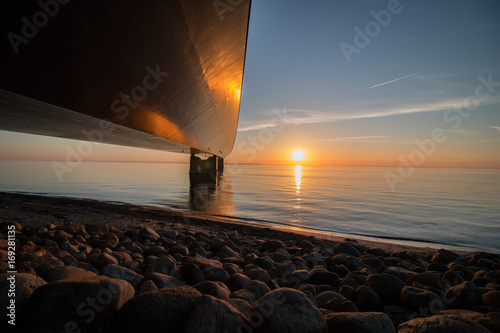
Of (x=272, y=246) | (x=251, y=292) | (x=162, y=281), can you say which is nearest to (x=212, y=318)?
(x=251, y=292)

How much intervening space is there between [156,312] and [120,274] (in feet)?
5.00

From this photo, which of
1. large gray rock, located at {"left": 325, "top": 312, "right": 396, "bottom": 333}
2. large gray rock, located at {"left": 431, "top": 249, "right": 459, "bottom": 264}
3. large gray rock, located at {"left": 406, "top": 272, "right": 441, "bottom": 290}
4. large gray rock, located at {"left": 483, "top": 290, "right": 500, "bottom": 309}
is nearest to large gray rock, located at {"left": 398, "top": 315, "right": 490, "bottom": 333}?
large gray rock, located at {"left": 325, "top": 312, "right": 396, "bottom": 333}

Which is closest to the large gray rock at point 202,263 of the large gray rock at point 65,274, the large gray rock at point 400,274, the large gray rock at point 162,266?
the large gray rock at point 162,266

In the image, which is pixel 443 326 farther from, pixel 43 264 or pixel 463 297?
pixel 43 264

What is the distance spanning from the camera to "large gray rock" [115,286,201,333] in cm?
175

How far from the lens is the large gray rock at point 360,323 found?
6.48ft

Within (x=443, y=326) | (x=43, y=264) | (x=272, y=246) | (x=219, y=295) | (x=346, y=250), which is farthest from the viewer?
(x=272, y=246)

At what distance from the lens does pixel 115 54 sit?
4.70 metres

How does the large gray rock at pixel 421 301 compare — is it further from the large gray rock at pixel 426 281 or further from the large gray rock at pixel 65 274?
the large gray rock at pixel 65 274

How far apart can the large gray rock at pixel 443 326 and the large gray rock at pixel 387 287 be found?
95 cm

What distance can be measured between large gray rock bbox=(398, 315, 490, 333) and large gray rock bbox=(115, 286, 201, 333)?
68.0 inches

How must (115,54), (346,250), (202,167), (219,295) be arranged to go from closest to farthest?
(219,295) → (115,54) → (346,250) → (202,167)

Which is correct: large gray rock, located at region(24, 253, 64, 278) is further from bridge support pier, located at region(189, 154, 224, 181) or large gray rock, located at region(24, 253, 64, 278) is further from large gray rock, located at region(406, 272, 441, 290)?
bridge support pier, located at region(189, 154, 224, 181)

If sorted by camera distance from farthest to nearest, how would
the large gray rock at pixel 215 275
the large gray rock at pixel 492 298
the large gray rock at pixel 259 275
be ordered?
1. the large gray rock at pixel 259 275
2. the large gray rock at pixel 215 275
3. the large gray rock at pixel 492 298
